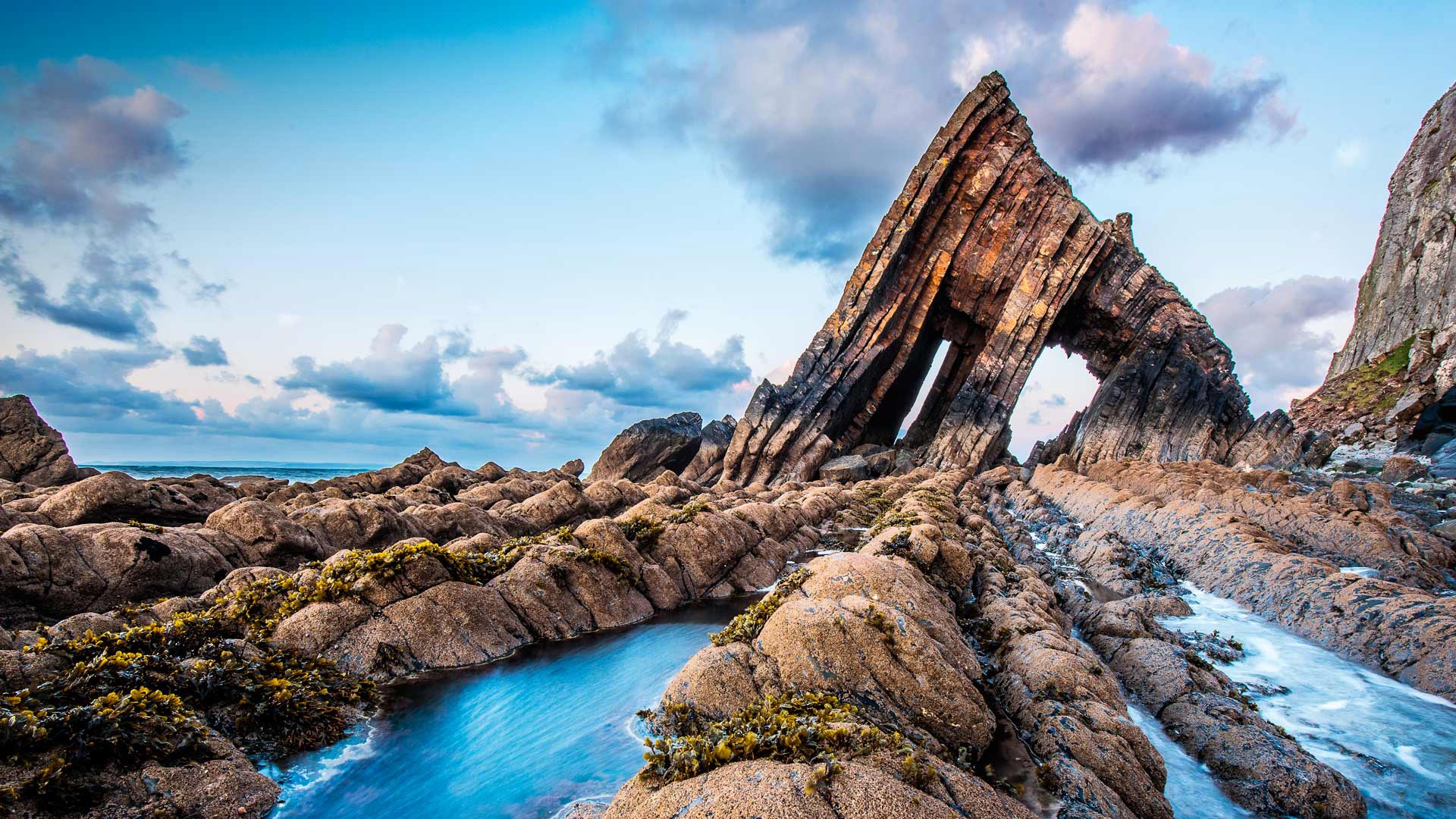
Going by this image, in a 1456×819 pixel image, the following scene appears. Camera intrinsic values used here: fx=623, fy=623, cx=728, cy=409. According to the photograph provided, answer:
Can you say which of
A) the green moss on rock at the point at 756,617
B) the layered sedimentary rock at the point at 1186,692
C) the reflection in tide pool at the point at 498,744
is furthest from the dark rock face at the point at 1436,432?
the reflection in tide pool at the point at 498,744

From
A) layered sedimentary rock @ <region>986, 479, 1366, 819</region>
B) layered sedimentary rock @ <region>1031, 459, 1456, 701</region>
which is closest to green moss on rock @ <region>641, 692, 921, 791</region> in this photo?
layered sedimentary rock @ <region>986, 479, 1366, 819</region>

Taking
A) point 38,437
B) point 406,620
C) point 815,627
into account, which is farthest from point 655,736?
point 38,437

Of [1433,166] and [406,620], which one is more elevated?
[1433,166]

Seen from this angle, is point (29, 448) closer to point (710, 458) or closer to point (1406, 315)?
point (710, 458)

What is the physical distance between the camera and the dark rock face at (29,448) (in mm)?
29359

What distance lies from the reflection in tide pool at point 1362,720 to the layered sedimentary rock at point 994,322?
3618 centimetres

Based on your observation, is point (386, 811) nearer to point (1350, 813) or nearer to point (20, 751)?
point (20, 751)

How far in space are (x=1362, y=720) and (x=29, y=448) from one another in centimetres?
4815

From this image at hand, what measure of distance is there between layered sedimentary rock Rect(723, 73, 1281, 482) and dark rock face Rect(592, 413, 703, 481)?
531 centimetres

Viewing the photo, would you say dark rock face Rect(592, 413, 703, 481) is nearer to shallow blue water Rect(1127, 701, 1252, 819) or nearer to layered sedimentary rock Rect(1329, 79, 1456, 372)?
shallow blue water Rect(1127, 701, 1252, 819)

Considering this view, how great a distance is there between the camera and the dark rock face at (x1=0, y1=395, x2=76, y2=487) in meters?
29.4

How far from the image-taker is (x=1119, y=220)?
64750 mm

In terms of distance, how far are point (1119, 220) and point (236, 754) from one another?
77552mm

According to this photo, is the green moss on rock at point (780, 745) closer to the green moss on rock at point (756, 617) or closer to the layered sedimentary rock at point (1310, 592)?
the green moss on rock at point (756, 617)
